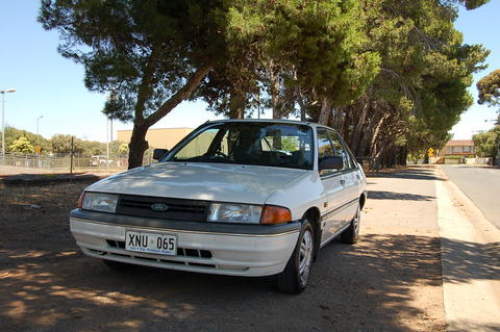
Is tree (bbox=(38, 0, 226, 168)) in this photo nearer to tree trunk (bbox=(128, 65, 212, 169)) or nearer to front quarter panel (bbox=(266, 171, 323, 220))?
tree trunk (bbox=(128, 65, 212, 169))

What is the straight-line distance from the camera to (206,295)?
13.3 ft

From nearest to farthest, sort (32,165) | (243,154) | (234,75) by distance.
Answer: (243,154) → (234,75) → (32,165)

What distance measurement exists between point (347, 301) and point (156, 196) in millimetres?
1846

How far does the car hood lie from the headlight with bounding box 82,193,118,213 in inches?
2.0

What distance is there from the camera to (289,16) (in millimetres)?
11172

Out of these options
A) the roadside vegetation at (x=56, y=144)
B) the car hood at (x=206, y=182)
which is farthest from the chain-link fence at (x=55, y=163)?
the roadside vegetation at (x=56, y=144)

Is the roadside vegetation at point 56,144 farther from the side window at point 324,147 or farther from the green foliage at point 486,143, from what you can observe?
the green foliage at point 486,143

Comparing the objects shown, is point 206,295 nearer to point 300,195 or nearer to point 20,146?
point 300,195

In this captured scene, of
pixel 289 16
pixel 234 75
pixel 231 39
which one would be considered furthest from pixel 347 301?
pixel 234 75

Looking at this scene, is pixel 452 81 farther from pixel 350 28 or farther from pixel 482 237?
pixel 482 237

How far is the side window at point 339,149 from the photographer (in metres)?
6.02

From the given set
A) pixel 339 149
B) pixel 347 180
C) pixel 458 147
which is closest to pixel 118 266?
pixel 347 180

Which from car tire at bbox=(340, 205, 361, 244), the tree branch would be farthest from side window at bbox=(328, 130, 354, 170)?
the tree branch

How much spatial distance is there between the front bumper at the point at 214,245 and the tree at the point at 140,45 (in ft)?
20.6
